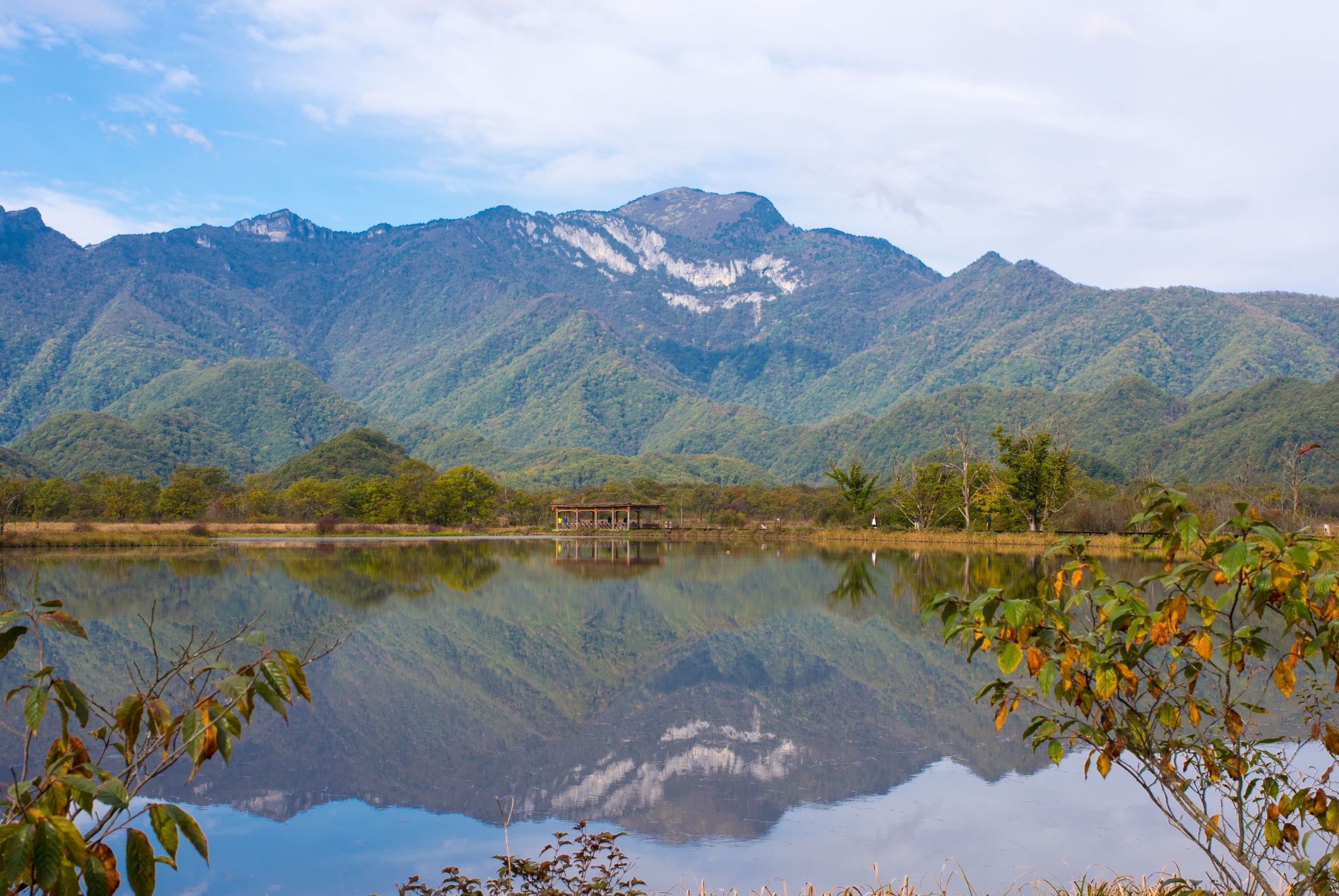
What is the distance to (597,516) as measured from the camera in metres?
65.6

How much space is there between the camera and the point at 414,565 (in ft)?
96.1

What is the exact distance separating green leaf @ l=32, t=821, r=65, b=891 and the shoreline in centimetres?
3339

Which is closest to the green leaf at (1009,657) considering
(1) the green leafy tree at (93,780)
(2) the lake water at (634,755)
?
(1) the green leafy tree at (93,780)

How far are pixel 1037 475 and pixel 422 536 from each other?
33715mm

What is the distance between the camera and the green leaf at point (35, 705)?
7.08 feet

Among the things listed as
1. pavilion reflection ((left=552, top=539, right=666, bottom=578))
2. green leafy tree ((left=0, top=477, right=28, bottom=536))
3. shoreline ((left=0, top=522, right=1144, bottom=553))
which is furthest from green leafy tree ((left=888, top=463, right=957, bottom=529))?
green leafy tree ((left=0, top=477, right=28, bottom=536))

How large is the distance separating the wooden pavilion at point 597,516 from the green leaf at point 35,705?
55640 mm

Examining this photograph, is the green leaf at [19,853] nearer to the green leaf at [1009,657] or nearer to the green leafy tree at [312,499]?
the green leaf at [1009,657]

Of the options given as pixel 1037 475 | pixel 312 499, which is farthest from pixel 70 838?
pixel 312 499

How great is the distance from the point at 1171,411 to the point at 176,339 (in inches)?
7087

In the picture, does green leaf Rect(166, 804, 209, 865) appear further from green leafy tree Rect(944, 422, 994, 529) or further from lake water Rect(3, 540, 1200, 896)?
green leafy tree Rect(944, 422, 994, 529)

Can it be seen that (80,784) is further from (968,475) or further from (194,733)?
(968,475)

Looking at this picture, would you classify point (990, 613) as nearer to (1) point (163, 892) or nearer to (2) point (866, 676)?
(1) point (163, 892)

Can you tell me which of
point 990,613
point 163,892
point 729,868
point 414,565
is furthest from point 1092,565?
point 414,565
